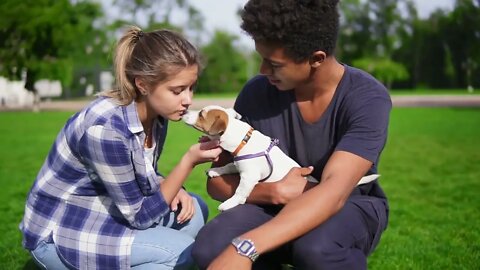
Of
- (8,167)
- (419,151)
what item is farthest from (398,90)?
(8,167)

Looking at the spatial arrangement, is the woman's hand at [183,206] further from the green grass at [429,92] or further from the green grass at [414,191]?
the green grass at [429,92]

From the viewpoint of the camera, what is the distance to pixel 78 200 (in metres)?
2.95

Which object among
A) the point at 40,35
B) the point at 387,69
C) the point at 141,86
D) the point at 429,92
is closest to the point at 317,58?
the point at 141,86

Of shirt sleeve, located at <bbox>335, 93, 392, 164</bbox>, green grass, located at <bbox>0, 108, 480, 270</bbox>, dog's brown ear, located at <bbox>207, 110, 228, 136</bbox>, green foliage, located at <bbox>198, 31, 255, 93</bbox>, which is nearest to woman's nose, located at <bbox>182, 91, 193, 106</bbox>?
dog's brown ear, located at <bbox>207, 110, 228, 136</bbox>

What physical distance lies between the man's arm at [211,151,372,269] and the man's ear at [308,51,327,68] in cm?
44

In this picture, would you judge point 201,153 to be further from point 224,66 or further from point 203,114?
point 224,66

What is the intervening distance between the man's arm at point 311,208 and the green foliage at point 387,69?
5758 centimetres

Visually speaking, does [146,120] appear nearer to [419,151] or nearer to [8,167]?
[8,167]

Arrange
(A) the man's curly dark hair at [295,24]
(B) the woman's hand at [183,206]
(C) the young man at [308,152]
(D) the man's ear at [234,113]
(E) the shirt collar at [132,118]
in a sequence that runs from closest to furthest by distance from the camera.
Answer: (C) the young man at [308,152], (A) the man's curly dark hair at [295,24], (E) the shirt collar at [132,118], (D) the man's ear at [234,113], (B) the woman's hand at [183,206]

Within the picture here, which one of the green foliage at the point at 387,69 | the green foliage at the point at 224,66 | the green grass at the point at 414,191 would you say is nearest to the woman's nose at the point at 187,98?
the green grass at the point at 414,191

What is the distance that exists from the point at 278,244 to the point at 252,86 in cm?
108

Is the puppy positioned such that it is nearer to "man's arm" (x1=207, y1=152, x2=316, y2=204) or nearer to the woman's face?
"man's arm" (x1=207, y1=152, x2=316, y2=204)

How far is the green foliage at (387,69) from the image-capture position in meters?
58.5

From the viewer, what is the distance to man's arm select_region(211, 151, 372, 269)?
224cm
